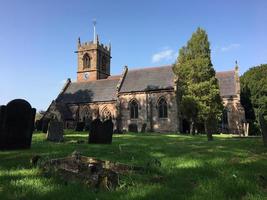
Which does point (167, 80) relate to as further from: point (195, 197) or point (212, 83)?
point (195, 197)

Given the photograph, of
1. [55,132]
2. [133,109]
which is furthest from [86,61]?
[55,132]

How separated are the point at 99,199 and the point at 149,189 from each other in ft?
2.97

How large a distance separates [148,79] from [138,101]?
156 inches

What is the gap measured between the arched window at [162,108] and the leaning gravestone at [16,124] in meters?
32.1

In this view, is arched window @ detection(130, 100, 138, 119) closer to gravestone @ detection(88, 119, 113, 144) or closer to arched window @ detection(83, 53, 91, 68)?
arched window @ detection(83, 53, 91, 68)

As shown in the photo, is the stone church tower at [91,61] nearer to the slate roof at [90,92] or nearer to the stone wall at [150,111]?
the slate roof at [90,92]

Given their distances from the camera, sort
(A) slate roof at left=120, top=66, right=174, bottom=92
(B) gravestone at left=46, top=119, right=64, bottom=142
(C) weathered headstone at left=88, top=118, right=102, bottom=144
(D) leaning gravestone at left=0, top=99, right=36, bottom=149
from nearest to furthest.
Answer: (D) leaning gravestone at left=0, top=99, right=36, bottom=149, (C) weathered headstone at left=88, top=118, right=102, bottom=144, (B) gravestone at left=46, top=119, right=64, bottom=142, (A) slate roof at left=120, top=66, right=174, bottom=92

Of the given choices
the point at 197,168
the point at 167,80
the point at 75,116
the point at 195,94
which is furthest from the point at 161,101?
the point at 197,168

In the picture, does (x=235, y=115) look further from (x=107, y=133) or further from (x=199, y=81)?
(x=107, y=133)

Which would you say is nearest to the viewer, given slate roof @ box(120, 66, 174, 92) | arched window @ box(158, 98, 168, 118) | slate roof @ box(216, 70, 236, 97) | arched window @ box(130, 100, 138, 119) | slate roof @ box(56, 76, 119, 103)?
arched window @ box(158, 98, 168, 118)

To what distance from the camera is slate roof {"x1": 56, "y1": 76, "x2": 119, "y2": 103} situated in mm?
49625

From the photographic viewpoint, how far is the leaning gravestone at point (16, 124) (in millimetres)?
11273

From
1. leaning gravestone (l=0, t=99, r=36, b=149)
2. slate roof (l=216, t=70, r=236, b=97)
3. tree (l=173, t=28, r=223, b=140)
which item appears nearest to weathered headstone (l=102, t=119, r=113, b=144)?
leaning gravestone (l=0, t=99, r=36, b=149)

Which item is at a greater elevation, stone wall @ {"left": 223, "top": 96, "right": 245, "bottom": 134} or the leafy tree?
the leafy tree
